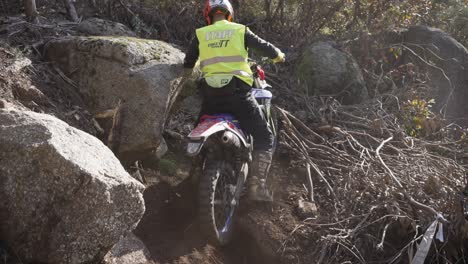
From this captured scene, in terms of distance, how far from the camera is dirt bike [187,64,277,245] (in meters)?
4.14

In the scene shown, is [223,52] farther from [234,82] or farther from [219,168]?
[219,168]

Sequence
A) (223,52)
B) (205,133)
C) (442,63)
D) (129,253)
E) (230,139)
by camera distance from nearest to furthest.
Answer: (129,253) < (205,133) < (230,139) < (223,52) < (442,63)

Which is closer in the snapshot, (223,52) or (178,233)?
(178,233)

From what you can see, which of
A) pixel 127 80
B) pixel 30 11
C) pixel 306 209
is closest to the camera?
pixel 127 80

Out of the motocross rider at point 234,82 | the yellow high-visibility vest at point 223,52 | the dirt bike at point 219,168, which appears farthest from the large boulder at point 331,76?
the dirt bike at point 219,168

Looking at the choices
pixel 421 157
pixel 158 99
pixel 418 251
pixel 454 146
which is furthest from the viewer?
pixel 454 146

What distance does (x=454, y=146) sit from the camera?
6477mm

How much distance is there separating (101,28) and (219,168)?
10.1 feet

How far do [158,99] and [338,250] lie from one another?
7.59ft

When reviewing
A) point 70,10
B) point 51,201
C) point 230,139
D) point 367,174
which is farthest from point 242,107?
point 70,10

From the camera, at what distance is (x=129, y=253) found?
376cm

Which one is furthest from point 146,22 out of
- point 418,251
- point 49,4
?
point 418,251

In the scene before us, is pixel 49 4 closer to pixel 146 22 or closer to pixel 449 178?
pixel 146 22

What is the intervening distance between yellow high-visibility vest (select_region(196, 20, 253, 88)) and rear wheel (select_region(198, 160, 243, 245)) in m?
0.90
